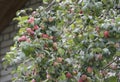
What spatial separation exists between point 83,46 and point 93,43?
0.08 meters

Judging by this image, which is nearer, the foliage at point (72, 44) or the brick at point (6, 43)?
the foliage at point (72, 44)

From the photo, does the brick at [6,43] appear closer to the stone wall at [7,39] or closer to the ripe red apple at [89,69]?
the stone wall at [7,39]

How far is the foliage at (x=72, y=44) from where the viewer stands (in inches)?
80.0

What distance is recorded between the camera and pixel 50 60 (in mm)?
2150

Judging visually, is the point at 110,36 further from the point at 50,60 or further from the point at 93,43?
the point at 50,60

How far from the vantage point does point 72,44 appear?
2.20 metres

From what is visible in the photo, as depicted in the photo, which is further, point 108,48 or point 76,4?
point 76,4

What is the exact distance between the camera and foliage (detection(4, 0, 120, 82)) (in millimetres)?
2032

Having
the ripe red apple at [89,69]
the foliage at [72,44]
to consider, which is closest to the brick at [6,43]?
the foliage at [72,44]

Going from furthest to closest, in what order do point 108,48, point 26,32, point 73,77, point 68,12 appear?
point 68,12, point 26,32, point 73,77, point 108,48

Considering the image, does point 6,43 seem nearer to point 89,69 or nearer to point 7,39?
point 7,39

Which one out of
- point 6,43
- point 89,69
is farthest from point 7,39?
point 89,69

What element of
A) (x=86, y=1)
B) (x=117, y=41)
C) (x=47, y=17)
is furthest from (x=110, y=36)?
(x=47, y=17)

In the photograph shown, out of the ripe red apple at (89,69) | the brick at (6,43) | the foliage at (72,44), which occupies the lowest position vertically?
the brick at (6,43)
